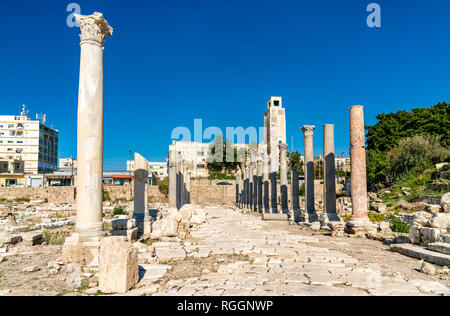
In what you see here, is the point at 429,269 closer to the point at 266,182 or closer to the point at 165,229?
the point at 165,229

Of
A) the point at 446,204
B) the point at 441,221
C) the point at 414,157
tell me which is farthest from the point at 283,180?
the point at 414,157

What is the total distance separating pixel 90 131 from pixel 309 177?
12.4m

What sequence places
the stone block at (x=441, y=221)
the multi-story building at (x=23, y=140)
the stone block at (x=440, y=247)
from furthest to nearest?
the multi-story building at (x=23, y=140) → the stone block at (x=441, y=221) → the stone block at (x=440, y=247)

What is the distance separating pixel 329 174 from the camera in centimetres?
1497

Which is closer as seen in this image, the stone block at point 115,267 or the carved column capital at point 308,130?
the stone block at point 115,267

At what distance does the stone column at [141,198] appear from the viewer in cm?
1190

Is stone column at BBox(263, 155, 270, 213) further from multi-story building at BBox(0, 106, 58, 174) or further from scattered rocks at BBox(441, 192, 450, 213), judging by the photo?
multi-story building at BBox(0, 106, 58, 174)

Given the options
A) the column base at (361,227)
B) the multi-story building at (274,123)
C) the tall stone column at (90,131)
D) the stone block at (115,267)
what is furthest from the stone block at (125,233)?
the multi-story building at (274,123)

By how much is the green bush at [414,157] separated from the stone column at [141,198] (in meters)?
27.5

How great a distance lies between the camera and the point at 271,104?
6662 cm

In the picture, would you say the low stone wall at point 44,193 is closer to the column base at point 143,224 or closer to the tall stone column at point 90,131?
the column base at point 143,224

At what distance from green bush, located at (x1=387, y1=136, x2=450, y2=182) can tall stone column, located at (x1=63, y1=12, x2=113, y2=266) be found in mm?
30925

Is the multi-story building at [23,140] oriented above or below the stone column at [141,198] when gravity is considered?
above

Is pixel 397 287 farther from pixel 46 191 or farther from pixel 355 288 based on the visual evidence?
pixel 46 191
